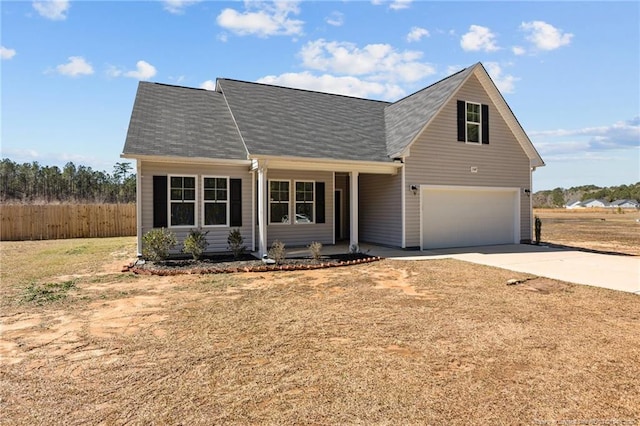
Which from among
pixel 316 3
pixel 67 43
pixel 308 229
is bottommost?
pixel 308 229

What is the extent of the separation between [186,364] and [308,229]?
31.8 feet

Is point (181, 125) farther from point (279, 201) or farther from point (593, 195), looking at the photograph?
point (593, 195)

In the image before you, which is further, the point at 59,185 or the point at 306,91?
the point at 59,185

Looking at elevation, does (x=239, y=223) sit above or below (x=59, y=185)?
below

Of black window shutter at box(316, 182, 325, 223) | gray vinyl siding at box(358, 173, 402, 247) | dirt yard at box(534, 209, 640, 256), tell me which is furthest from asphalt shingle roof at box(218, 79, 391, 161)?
dirt yard at box(534, 209, 640, 256)

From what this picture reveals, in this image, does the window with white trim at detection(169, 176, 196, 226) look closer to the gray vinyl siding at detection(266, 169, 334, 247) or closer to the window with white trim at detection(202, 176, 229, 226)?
the window with white trim at detection(202, 176, 229, 226)

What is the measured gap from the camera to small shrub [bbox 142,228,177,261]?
9945 millimetres

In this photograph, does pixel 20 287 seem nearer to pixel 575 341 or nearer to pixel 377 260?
pixel 377 260

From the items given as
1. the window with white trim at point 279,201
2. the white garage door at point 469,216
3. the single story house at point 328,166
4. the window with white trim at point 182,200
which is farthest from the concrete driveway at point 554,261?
the window with white trim at point 182,200

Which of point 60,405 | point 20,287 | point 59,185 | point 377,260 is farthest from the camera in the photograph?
point 59,185

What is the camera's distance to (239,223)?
11984mm

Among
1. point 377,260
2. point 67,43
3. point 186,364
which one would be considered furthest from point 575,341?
point 67,43

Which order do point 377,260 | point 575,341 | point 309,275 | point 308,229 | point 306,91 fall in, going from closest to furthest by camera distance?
point 575,341, point 309,275, point 377,260, point 308,229, point 306,91

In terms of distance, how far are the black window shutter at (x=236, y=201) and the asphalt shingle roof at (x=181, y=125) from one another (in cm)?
90
